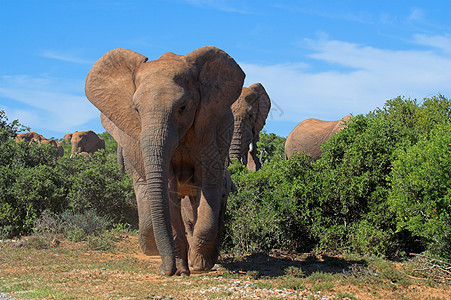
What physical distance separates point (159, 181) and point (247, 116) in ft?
30.8

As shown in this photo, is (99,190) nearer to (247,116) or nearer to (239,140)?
(239,140)

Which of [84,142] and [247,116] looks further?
[84,142]

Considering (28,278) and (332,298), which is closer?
(332,298)

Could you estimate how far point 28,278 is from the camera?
6.94 meters

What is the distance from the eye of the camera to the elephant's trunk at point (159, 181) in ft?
18.9

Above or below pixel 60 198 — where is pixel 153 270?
below

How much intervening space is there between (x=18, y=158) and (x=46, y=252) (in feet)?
13.1

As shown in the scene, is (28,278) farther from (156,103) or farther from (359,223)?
(359,223)

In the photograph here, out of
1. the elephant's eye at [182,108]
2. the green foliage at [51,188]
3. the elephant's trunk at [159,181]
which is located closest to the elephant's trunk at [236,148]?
the green foliage at [51,188]

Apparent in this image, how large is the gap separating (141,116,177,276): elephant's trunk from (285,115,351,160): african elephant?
10503mm

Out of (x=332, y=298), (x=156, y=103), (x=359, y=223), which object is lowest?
(x=332, y=298)

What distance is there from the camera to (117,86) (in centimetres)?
682

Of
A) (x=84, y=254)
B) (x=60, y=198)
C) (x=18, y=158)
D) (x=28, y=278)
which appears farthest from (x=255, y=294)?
(x=18, y=158)

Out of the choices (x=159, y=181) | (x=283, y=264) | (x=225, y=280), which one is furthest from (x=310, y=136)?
(x=159, y=181)
